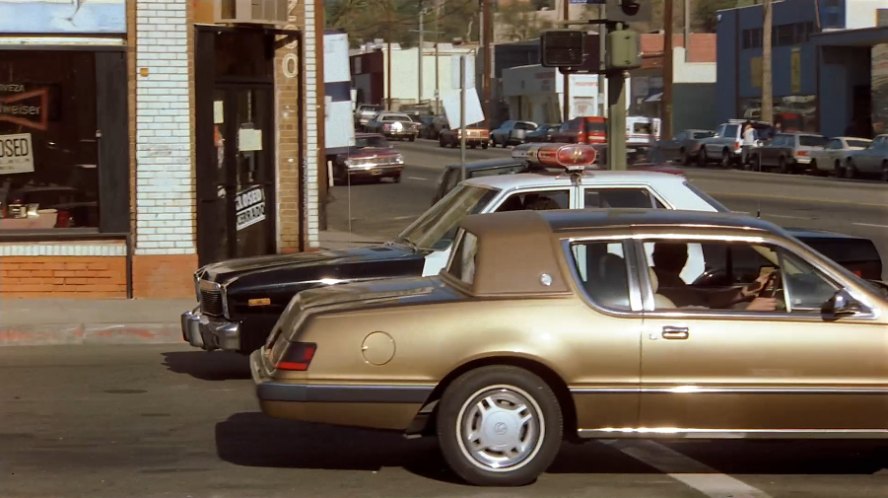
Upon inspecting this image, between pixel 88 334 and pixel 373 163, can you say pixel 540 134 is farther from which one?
Answer: pixel 88 334

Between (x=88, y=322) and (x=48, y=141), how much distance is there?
274 centimetres

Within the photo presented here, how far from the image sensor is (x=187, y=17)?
1470 centimetres

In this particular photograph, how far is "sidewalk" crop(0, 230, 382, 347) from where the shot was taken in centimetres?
1277

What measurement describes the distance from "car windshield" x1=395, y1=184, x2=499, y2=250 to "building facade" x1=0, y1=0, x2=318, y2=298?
18.0 feet

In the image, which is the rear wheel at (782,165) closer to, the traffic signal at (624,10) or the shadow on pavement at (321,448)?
the traffic signal at (624,10)

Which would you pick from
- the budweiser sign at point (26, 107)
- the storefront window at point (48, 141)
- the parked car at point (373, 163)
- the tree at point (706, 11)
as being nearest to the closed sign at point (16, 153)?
the storefront window at point (48, 141)

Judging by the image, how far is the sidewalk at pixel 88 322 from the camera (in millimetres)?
12766

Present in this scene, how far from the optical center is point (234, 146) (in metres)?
15.4

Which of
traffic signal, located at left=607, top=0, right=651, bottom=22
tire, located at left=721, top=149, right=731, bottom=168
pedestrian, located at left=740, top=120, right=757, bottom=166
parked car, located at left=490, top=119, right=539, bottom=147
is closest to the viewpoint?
traffic signal, located at left=607, top=0, right=651, bottom=22

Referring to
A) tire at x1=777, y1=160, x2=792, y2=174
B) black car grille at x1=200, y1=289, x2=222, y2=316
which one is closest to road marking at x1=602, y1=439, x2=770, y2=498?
black car grille at x1=200, y1=289, x2=222, y2=316

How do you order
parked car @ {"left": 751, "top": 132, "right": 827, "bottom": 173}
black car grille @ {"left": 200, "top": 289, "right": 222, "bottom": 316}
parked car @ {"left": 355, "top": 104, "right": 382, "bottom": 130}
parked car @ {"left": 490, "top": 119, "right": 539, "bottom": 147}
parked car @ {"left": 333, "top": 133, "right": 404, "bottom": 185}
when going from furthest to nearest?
1. parked car @ {"left": 355, "top": 104, "right": 382, "bottom": 130}
2. parked car @ {"left": 490, "top": 119, "right": 539, "bottom": 147}
3. parked car @ {"left": 751, "top": 132, "right": 827, "bottom": 173}
4. parked car @ {"left": 333, "top": 133, "right": 404, "bottom": 185}
5. black car grille @ {"left": 200, "top": 289, "right": 222, "bottom": 316}

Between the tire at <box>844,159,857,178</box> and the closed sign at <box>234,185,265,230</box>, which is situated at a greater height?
the tire at <box>844,159,857,178</box>

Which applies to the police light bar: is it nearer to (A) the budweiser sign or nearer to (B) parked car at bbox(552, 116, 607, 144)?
(A) the budweiser sign

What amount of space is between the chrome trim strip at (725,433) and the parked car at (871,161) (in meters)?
36.7
